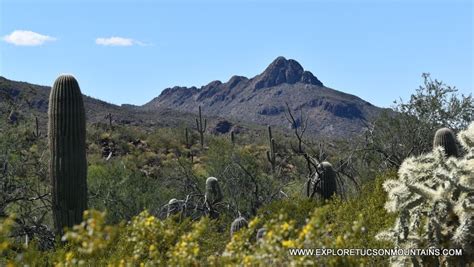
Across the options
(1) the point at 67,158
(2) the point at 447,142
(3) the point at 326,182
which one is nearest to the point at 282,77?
(2) the point at 447,142

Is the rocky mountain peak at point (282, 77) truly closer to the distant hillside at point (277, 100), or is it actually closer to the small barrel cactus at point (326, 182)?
the distant hillside at point (277, 100)

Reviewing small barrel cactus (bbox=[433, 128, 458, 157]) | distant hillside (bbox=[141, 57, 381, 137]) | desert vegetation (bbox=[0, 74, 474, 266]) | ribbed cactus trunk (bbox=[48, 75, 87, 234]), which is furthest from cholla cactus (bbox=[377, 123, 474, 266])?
distant hillside (bbox=[141, 57, 381, 137])

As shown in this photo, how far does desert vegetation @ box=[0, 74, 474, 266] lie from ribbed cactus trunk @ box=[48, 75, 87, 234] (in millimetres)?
16

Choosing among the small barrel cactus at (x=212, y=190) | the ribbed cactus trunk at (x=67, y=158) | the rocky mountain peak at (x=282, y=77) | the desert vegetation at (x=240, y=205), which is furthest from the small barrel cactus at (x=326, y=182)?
the rocky mountain peak at (x=282, y=77)

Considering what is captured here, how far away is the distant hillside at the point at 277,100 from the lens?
4358 inches

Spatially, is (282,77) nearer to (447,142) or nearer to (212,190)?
(212,190)

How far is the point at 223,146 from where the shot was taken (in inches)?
863

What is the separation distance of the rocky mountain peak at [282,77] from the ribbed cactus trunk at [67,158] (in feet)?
395

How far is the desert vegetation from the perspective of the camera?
404 centimetres

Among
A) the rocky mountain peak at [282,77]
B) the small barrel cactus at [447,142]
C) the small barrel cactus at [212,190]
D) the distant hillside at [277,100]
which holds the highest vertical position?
the rocky mountain peak at [282,77]

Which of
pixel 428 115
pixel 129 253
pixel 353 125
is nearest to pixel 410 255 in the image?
pixel 129 253

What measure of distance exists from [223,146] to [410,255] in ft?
53.6

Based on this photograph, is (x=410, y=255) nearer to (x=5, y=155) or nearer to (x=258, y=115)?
(x=5, y=155)

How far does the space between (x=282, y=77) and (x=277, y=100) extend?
464 inches
